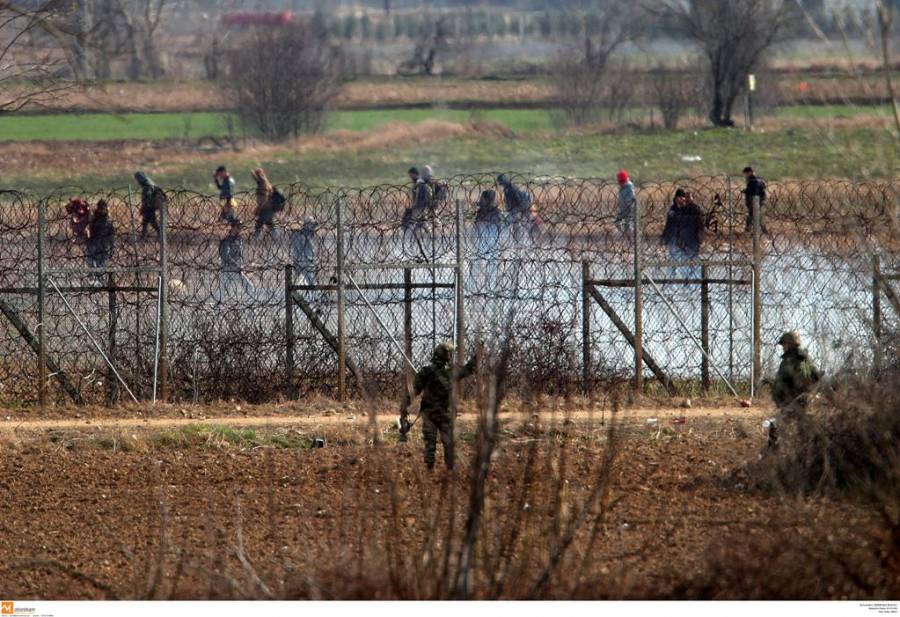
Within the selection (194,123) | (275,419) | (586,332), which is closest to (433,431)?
(275,419)

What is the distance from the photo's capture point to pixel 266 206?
16.8 m

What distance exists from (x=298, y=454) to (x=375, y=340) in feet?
8.79

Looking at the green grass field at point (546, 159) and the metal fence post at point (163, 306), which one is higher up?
the green grass field at point (546, 159)

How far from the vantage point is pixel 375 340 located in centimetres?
1423

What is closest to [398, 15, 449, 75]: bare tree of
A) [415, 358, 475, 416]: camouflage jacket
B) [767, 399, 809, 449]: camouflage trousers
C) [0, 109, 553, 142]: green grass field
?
[0, 109, 553, 142]: green grass field

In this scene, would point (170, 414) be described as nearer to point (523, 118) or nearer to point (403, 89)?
point (523, 118)

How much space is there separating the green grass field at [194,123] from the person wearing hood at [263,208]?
90.1 ft

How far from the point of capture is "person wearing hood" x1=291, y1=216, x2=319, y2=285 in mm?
14625

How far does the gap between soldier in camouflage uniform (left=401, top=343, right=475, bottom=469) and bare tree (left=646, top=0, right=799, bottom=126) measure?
3697 centimetres

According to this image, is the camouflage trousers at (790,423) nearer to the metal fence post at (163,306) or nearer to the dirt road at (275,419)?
the dirt road at (275,419)

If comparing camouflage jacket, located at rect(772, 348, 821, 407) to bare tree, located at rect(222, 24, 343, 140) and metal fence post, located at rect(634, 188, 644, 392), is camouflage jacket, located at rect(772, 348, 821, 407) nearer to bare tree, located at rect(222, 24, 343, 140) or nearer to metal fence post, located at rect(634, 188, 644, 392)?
metal fence post, located at rect(634, 188, 644, 392)

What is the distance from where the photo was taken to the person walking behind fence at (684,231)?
15.1m

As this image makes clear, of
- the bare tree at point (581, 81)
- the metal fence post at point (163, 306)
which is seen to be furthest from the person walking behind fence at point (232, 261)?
the bare tree at point (581, 81)
